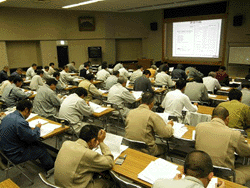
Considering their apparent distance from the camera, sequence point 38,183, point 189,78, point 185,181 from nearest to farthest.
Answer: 1. point 185,181
2. point 38,183
3. point 189,78

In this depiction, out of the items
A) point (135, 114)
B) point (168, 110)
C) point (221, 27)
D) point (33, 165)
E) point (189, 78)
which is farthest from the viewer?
point (221, 27)

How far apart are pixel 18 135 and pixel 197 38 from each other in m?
11.2

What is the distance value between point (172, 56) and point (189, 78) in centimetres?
527

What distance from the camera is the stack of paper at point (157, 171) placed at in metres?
2.04

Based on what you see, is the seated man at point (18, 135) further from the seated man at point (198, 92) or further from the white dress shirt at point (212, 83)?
the white dress shirt at point (212, 83)

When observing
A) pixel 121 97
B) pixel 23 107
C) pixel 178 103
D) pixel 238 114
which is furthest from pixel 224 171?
pixel 121 97

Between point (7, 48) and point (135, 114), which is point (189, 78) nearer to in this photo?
point (135, 114)

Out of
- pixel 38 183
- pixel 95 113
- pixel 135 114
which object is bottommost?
pixel 38 183

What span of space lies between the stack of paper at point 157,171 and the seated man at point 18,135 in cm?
174

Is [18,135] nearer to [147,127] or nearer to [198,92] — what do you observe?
[147,127]

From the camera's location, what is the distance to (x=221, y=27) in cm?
1091

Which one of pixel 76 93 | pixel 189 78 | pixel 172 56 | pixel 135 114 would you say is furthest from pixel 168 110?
pixel 172 56

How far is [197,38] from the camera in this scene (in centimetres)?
1177

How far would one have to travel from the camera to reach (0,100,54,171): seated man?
2891 millimetres
